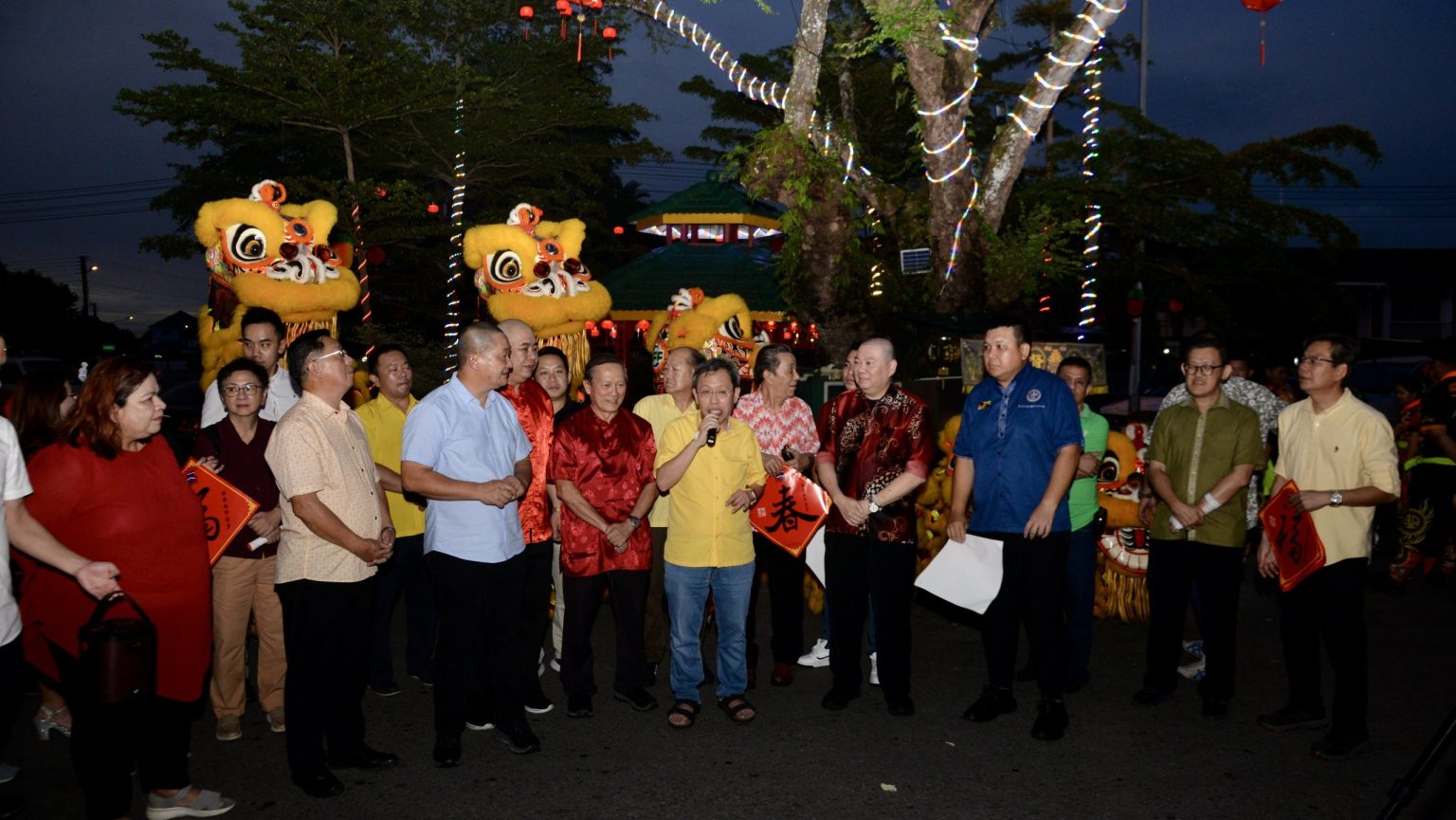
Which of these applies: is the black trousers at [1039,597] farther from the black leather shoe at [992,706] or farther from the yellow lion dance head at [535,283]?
the yellow lion dance head at [535,283]

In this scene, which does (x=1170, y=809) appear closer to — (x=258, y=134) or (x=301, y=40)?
(x=301, y=40)

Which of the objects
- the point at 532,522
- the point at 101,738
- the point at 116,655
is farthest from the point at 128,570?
the point at 532,522

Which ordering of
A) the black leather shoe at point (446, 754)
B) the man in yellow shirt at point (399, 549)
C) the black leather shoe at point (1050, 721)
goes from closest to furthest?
the black leather shoe at point (446, 754)
the black leather shoe at point (1050, 721)
the man in yellow shirt at point (399, 549)

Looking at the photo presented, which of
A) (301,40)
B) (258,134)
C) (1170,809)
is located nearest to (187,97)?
(301,40)

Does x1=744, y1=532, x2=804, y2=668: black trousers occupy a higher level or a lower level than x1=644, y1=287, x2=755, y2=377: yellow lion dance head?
lower

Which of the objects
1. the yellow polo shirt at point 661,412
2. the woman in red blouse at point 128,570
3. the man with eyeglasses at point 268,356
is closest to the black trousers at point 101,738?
the woman in red blouse at point 128,570

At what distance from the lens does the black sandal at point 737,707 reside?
5035 mm

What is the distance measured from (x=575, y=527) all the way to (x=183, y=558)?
1817mm

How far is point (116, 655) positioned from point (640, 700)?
2.57 metres

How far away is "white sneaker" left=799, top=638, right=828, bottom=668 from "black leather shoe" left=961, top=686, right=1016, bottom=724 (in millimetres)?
1144

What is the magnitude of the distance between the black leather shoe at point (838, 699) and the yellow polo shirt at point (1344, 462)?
233cm

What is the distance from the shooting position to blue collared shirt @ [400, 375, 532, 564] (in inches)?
168

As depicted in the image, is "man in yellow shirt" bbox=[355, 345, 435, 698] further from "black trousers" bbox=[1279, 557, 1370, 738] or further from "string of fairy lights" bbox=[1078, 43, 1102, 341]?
"string of fairy lights" bbox=[1078, 43, 1102, 341]

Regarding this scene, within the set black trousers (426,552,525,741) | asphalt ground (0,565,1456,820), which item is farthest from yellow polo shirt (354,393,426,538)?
Result: black trousers (426,552,525,741)
